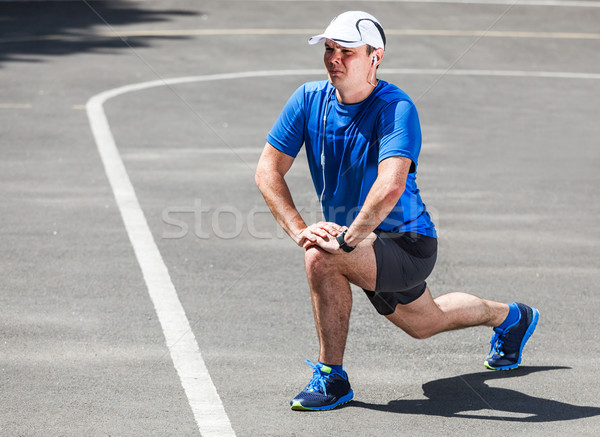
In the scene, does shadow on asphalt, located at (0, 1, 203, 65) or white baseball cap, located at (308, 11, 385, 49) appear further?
shadow on asphalt, located at (0, 1, 203, 65)

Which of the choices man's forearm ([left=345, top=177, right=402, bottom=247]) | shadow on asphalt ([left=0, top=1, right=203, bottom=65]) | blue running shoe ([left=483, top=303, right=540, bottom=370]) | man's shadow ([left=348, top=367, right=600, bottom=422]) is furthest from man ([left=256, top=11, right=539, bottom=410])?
shadow on asphalt ([left=0, top=1, right=203, bottom=65])

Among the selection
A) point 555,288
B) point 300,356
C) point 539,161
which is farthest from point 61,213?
point 539,161

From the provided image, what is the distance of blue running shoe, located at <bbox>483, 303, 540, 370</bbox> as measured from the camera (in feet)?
18.4

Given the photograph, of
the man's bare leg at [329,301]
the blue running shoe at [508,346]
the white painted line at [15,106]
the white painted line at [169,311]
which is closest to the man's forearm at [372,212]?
the man's bare leg at [329,301]

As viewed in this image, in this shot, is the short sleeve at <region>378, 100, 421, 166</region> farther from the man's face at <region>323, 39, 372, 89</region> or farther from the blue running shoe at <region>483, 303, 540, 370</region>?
the blue running shoe at <region>483, 303, 540, 370</region>

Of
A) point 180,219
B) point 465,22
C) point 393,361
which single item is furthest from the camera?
point 465,22

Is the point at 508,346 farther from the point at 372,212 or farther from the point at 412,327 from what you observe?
the point at 372,212

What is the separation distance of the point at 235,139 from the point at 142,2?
12.3 m

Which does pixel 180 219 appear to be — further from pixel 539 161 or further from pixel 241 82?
pixel 241 82

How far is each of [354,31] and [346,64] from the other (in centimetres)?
18

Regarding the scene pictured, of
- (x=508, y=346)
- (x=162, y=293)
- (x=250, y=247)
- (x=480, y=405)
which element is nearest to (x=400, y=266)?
(x=480, y=405)

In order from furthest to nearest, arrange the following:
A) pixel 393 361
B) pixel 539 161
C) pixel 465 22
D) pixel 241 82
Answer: pixel 465 22 < pixel 241 82 < pixel 539 161 < pixel 393 361

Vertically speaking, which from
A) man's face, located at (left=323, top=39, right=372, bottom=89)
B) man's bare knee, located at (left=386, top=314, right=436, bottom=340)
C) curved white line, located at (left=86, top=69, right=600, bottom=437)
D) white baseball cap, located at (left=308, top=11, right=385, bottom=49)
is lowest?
curved white line, located at (left=86, top=69, right=600, bottom=437)

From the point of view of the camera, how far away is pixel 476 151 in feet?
Result: 36.2
